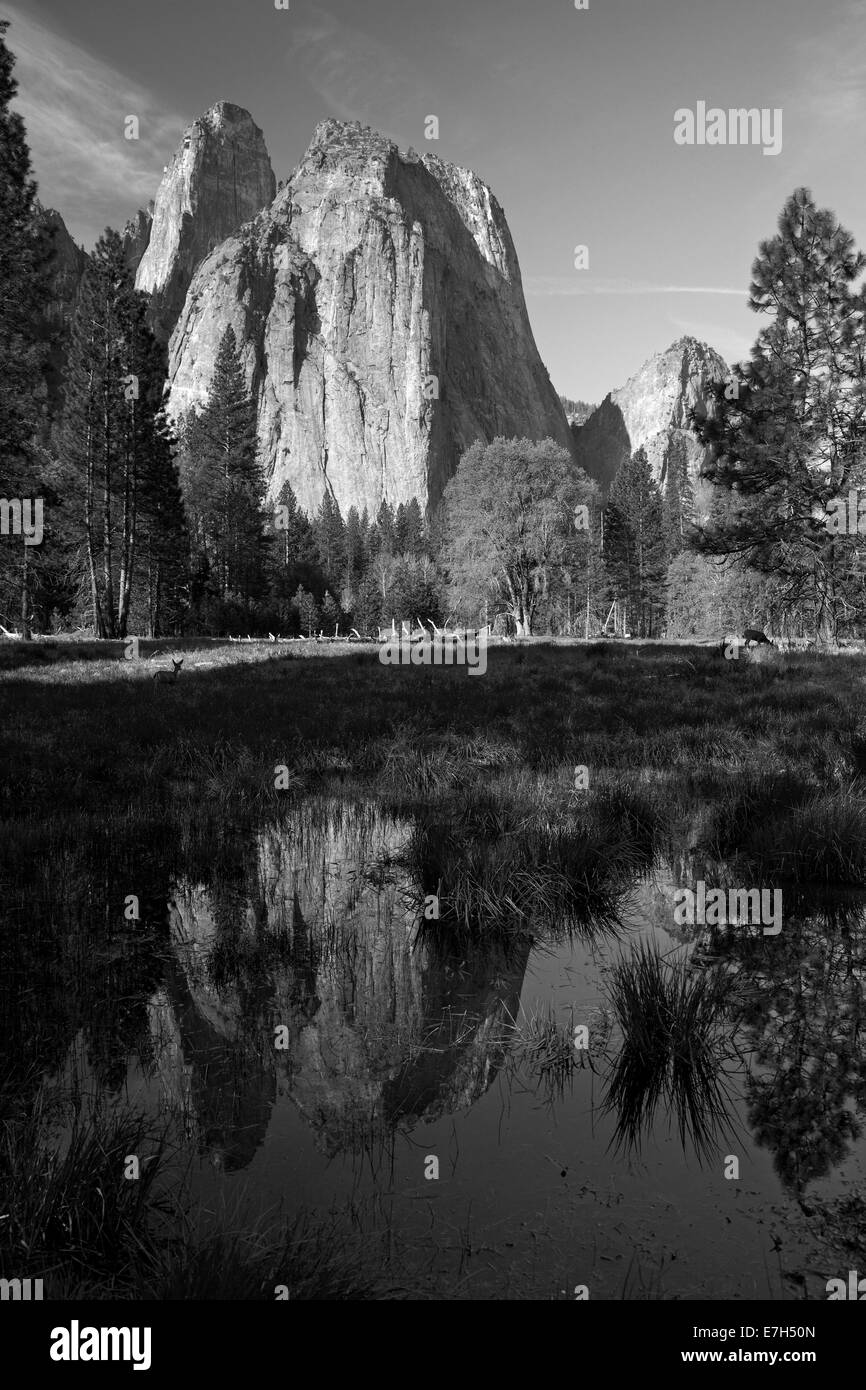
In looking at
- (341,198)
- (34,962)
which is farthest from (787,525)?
(341,198)

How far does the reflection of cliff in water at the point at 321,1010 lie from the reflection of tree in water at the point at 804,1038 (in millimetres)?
1191

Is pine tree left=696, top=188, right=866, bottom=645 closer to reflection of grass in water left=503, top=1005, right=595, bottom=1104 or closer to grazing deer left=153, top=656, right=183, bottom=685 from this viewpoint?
grazing deer left=153, top=656, right=183, bottom=685

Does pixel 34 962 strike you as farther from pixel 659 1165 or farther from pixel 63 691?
pixel 63 691

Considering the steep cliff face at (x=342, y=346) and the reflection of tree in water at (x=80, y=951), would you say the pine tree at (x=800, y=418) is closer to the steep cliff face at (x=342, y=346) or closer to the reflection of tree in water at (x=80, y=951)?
the reflection of tree in water at (x=80, y=951)

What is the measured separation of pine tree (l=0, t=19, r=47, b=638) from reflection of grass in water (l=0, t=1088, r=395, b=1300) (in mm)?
27349

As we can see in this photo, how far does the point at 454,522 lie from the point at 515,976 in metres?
58.0

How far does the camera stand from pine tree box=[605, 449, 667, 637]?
95.4 meters

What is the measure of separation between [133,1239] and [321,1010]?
1.79 meters

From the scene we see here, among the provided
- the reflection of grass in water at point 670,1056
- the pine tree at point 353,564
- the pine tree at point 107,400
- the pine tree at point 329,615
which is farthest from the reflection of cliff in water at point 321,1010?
the pine tree at point 353,564

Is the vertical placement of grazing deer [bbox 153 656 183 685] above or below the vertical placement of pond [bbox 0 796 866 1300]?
above

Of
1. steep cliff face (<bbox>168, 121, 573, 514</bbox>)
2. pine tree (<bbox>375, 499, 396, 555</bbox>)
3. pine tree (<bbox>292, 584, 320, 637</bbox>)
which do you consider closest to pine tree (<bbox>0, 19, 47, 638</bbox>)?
pine tree (<bbox>292, 584, 320, 637</bbox>)

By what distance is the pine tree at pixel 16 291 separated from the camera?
24.3 meters

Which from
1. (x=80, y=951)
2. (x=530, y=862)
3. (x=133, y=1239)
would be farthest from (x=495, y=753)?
(x=133, y=1239)

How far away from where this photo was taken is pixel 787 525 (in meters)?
31.2
